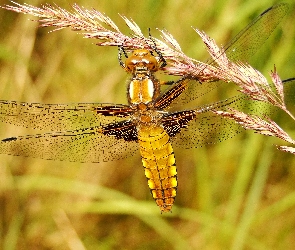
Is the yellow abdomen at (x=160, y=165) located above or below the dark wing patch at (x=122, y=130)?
below

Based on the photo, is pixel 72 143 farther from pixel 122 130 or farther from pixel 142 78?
pixel 142 78

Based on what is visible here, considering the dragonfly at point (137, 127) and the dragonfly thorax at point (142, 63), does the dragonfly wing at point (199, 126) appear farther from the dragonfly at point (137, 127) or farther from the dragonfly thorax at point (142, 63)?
the dragonfly thorax at point (142, 63)

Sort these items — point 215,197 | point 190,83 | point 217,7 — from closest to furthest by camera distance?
point 190,83, point 217,7, point 215,197

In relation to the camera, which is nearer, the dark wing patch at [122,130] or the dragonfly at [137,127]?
the dragonfly at [137,127]

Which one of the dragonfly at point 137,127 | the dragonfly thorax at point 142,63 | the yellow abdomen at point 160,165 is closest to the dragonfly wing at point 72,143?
the dragonfly at point 137,127

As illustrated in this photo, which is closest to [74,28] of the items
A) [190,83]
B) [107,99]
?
[190,83]

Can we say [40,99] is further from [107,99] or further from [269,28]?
[269,28]

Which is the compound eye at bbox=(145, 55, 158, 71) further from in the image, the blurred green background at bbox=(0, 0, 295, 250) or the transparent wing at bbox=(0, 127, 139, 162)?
the blurred green background at bbox=(0, 0, 295, 250)
